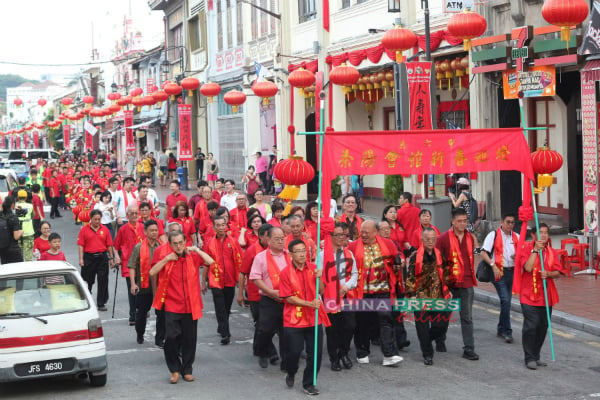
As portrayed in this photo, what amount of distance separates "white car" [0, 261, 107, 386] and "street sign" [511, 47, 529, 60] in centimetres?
1040

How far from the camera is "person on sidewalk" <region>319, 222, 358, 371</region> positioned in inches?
376

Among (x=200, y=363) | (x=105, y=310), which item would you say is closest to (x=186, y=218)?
(x=105, y=310)

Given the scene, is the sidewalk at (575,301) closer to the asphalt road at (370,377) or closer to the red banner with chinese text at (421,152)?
the asphalt road at (370,377)

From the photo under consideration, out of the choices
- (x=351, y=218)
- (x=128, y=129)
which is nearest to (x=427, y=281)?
(x=351, y=218)

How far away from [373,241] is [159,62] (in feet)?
137

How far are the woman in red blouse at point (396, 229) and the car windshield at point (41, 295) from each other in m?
4.53

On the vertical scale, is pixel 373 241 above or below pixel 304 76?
below

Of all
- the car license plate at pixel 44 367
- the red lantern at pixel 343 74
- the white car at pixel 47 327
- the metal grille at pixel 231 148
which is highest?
the red lantern at pixel 343 74

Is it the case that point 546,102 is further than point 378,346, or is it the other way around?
point 546,102

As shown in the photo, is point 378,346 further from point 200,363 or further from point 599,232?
point 599,232

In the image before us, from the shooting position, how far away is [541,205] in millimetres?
20047

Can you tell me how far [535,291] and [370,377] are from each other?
201 cm

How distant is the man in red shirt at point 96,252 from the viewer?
13.7 m

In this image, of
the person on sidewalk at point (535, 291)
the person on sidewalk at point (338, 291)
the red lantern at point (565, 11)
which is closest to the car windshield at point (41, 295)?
the person on sidewalk at point (338, 291)
